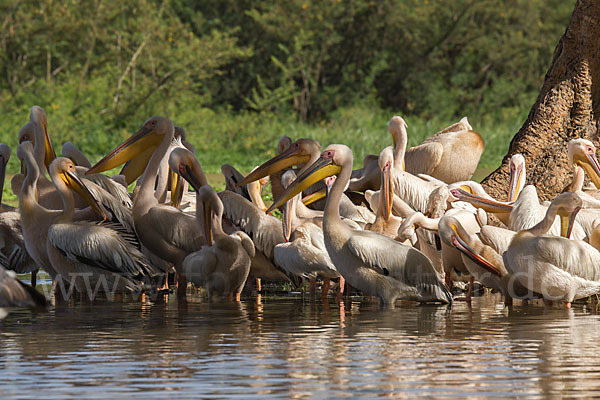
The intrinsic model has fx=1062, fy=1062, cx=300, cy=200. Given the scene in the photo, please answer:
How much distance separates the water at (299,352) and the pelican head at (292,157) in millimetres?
1616

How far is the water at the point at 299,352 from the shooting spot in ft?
12.8

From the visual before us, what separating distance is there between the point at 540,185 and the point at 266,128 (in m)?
12.7

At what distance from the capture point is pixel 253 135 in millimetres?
21047

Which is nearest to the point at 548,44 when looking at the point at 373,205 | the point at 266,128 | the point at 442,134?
the point at 266,128

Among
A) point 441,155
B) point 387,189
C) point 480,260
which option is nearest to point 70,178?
point 387,189

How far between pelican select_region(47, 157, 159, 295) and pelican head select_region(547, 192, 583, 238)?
105 inches

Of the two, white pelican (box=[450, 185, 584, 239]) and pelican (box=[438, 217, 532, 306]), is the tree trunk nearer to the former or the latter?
white pelican (box=[450, 185, 584, 239])

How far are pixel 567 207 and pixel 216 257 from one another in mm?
2263

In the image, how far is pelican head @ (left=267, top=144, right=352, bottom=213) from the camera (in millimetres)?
6859

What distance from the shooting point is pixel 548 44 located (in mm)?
26500

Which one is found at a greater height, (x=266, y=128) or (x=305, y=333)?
(x=266, y=128)

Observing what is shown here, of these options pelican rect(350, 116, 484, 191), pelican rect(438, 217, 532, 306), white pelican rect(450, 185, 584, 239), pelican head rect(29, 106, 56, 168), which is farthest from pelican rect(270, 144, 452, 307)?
pelican head rect(29, 106, 56, 168)

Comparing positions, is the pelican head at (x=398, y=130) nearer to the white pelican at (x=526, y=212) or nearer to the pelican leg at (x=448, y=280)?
the white pelican at (x=526, y=212)

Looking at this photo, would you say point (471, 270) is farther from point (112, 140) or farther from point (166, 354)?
point (112, 140)
